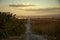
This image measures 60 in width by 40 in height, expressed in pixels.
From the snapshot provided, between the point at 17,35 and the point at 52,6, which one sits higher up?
the point at 52,6

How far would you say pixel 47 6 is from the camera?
6.20ft

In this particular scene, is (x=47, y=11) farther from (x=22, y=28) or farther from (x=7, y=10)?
(x=7, y=10)

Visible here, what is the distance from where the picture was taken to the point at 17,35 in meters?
1.86

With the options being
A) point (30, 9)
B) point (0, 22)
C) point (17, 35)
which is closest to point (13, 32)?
point (17, 35)

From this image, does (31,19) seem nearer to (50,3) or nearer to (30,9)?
(30,9)

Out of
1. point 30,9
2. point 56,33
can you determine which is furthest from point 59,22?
point 30,9

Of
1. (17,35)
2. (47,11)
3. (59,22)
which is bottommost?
(17,35)

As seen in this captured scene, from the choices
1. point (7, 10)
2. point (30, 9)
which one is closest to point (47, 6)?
point (30, 9)

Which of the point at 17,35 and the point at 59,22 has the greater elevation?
the point at 59,22

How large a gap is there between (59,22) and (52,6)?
0.22 m

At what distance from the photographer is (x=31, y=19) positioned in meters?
1.87

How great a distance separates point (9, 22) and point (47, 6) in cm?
53

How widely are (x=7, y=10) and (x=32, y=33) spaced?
43 centimetres

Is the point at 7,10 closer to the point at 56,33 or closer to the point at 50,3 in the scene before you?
the point at 50,3
